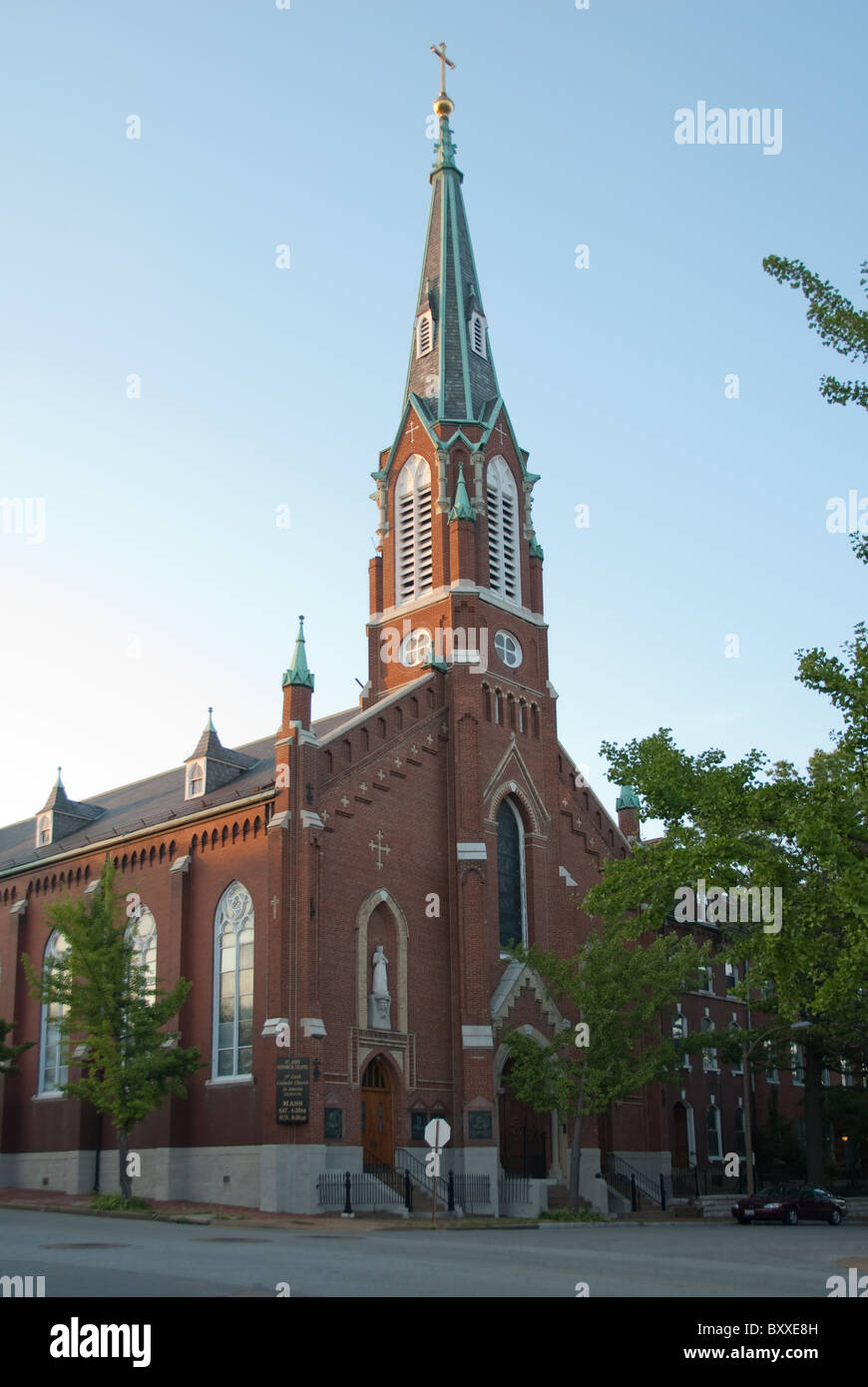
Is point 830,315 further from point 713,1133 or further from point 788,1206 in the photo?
point 713,1133

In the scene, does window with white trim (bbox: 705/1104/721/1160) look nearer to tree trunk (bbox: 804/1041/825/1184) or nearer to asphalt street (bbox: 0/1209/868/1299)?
tree trunk (bbox: 804/1041/825/1184)

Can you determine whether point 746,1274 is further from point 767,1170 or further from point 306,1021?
point 767,1170

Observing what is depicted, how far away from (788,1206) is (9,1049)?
22.8 meters

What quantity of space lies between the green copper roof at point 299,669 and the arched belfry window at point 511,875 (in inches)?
345

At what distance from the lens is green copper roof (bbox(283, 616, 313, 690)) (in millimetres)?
35250

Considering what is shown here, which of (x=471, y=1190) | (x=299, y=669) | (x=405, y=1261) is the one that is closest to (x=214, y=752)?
(x=299, y=669)

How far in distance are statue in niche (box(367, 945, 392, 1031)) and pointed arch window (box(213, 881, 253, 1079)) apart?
10.5ft

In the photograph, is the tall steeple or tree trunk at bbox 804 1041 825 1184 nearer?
tree trunk at bbox 804 1041 825 1184

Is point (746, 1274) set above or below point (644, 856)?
below

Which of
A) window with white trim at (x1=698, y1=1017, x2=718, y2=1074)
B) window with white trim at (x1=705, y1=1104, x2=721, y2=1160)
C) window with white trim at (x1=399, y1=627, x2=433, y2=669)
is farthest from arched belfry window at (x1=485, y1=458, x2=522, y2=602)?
window with white trim at (x1=705, y1=1104, x2=721, y2=1160)

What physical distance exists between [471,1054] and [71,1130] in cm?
1228
